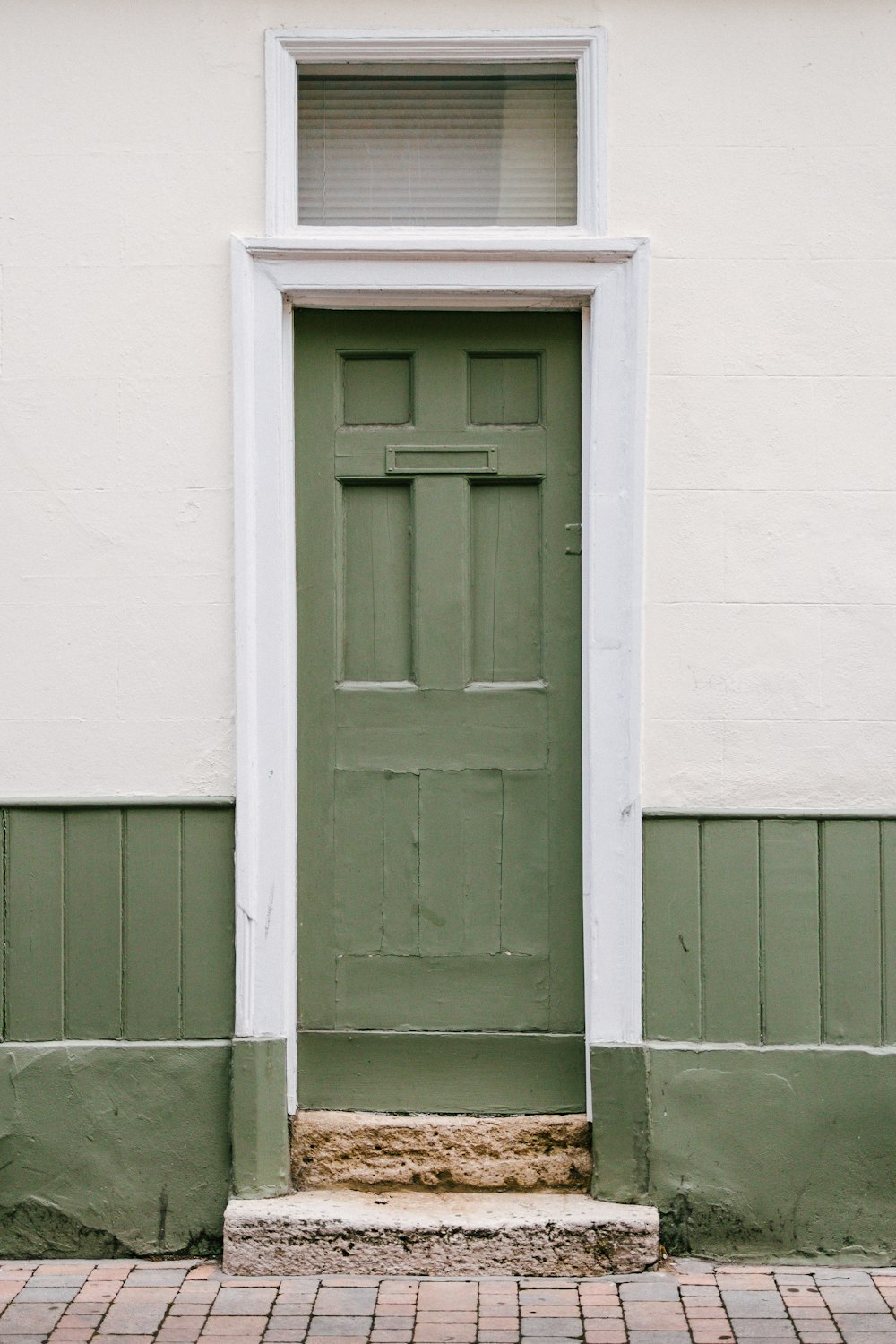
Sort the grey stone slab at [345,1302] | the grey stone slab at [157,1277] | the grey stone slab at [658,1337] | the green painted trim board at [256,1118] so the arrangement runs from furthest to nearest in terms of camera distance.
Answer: the green painted trim board at [256,1118]
the grey stone slab at [157,1277]
the grey stone slab at [345,1302]
the grey stone slab at [658,1337]

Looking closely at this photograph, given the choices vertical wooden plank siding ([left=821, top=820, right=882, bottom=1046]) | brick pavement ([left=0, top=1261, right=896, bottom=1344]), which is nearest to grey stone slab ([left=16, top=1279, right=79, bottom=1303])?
brick pavement ([left=0, top=1261, right=896, bottom=1344])

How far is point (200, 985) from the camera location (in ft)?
13.3

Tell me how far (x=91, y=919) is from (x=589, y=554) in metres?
1.94

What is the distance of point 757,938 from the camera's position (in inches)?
159

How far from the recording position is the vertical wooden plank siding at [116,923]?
159 inches

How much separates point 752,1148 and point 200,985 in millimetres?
1783

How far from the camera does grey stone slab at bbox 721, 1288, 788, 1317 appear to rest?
3.67 m

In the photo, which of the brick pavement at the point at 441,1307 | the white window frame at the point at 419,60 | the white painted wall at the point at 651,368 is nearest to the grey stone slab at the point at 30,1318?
the brick pavement at the point at 441,1307

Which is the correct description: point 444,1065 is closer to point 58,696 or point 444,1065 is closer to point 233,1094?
point 233,1094

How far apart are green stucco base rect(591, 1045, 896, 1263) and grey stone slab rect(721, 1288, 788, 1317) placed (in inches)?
8.1

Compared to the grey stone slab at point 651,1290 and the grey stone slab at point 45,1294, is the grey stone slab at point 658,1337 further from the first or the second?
the grey stone slab at point 45,1294

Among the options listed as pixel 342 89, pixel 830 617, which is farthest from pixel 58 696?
pixel 830 617

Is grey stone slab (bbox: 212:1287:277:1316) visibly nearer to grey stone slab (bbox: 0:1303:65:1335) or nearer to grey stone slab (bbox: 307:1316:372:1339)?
grey stone slab (bbox: 307:1316:372:1339)

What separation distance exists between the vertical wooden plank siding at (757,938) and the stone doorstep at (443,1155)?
0.51 metres
